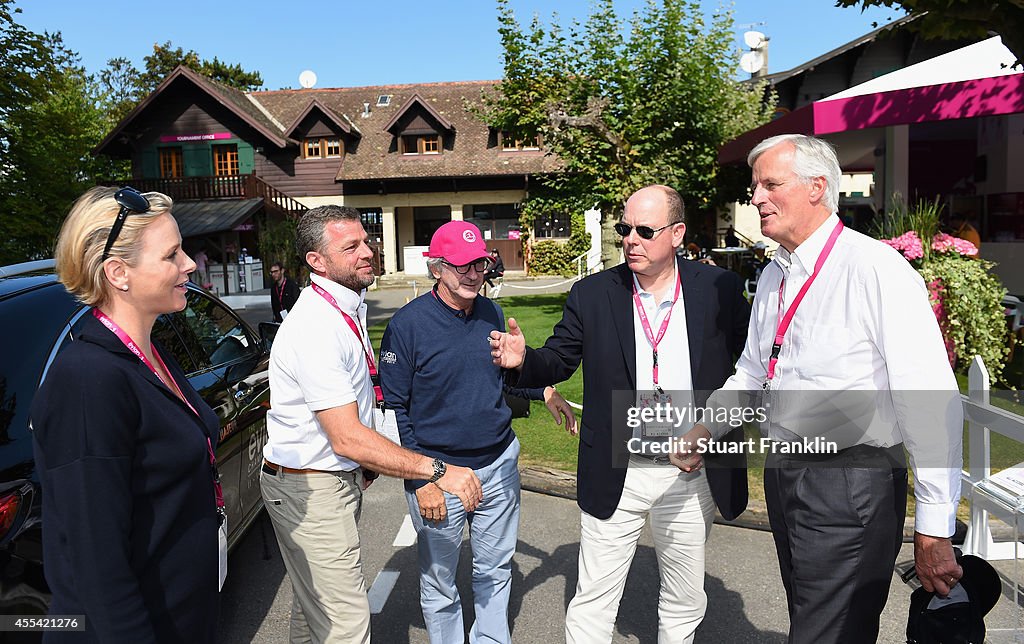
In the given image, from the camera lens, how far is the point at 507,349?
3006 mm

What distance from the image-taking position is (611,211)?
51.9 ft

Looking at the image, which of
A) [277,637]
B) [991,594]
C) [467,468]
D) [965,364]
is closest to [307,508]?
[467,468]

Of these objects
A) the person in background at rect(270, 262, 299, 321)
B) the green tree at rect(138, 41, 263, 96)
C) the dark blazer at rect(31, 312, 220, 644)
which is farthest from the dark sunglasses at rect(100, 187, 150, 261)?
the green tree at rect(138, 41, 263, 96)

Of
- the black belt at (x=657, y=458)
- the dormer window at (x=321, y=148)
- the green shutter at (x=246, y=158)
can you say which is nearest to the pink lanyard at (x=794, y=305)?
the black belt at (x=657, y=458)

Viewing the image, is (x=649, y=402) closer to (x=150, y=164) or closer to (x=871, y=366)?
(x=871, y=366)

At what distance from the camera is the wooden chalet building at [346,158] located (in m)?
31.0

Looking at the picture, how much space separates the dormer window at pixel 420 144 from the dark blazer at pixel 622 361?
98.9ft

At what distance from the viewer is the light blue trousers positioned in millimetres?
3070

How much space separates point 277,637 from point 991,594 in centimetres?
314

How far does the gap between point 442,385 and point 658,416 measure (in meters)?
0.93

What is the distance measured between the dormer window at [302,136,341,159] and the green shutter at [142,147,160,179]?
6381 millimetres

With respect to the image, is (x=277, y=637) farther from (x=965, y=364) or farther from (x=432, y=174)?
(x=432, y=174)

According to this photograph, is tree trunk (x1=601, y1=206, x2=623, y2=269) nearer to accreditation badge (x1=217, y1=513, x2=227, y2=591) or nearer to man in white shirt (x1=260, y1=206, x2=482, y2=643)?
man in white shirt (x1=260, y1=206, x2=482, y2=643)

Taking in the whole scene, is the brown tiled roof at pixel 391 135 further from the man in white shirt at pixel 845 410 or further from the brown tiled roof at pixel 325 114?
the man in white shirt at pixel 845 410
